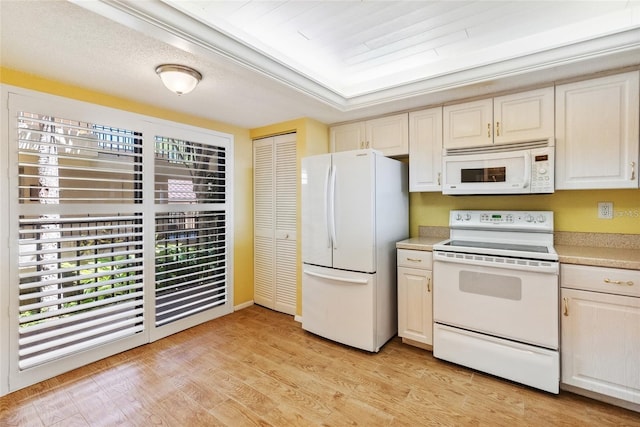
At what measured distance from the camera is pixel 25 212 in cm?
217

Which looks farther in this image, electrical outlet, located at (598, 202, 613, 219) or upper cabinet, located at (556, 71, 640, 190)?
electrical outlet, located at (598, 202, 613, 219)

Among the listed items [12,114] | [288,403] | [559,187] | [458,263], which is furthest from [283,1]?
[288,403]

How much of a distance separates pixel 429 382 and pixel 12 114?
3539 millimetres

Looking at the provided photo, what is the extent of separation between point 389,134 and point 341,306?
1762 millimetres

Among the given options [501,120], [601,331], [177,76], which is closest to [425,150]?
[501,120]

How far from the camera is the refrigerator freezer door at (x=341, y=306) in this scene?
2631 mm

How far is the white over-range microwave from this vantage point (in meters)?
2.30

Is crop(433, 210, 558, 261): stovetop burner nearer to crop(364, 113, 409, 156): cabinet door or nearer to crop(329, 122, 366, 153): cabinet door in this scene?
crop(364, 113, 409, 156): cabinet door

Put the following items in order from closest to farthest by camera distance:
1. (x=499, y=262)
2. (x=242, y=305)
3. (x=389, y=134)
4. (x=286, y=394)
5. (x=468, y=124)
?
1. (x=286, y=394)
2. (x=499, y=262)
3. (x=468, y=124)
4. (x=389, y=134)
5. (x=242, y=305)

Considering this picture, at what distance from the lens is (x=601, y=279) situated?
1938 mm

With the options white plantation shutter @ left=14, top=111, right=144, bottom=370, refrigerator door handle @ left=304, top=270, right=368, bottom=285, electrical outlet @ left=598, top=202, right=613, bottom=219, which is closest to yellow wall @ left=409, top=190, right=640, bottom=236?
electrical outlet @ left=598, top=202, right=613, bottom=219

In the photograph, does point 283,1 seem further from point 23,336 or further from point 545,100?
point 23,336

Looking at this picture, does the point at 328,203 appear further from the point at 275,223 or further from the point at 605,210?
the point at 605,210

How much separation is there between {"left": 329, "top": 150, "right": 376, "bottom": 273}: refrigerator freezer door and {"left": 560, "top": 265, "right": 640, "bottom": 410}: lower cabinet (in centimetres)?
138
